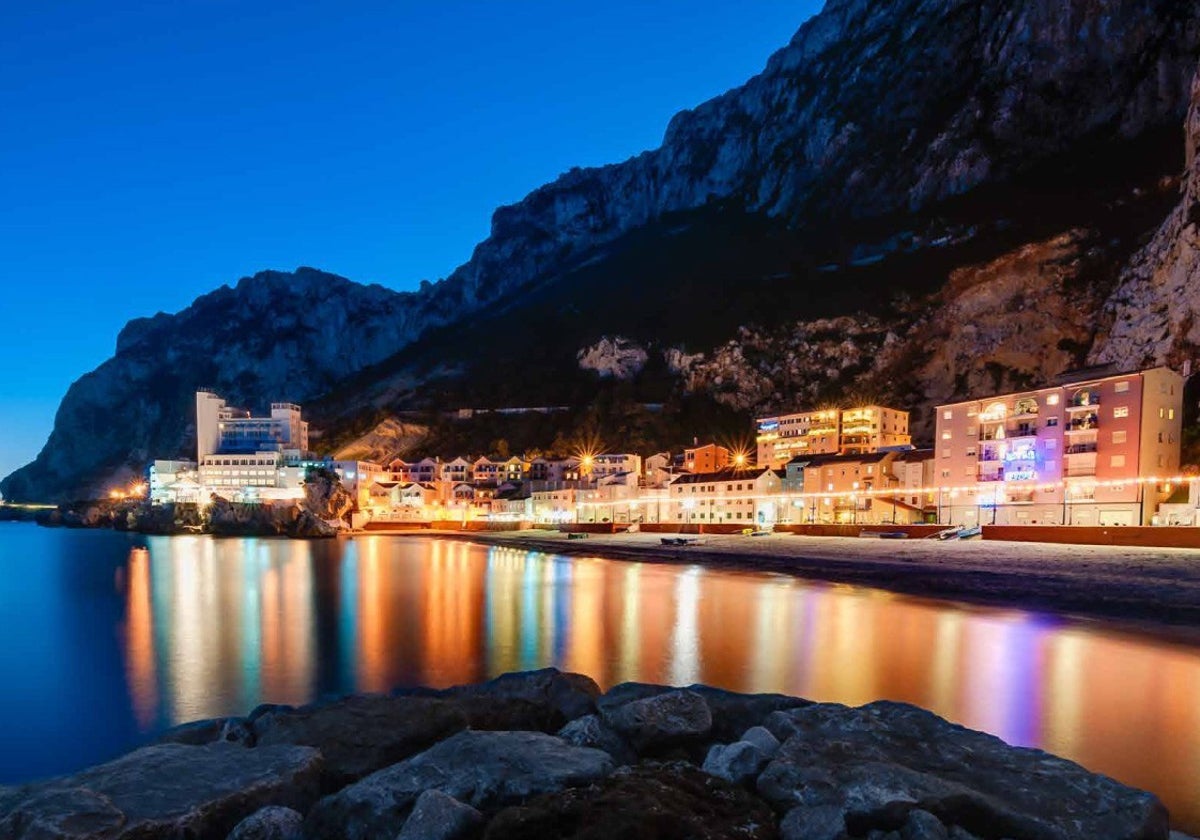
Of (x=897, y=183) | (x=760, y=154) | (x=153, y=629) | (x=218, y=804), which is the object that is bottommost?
(x=153, y=629)

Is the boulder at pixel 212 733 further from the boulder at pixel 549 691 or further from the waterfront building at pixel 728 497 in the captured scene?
the waterfront building at pixel 728 497

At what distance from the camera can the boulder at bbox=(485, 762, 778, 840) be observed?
4188 mm

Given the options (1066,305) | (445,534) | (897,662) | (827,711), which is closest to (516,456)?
(445,534)

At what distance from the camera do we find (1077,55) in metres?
111

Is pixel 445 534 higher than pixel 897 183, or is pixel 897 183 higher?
pixel 897 183

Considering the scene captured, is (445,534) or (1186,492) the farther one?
(445,534)

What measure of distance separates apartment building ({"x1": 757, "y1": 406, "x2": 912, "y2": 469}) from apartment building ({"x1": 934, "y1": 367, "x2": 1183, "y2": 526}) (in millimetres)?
23980

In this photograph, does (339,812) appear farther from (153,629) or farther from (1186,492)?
(1186,492)

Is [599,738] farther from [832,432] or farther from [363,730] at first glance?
[832,432]

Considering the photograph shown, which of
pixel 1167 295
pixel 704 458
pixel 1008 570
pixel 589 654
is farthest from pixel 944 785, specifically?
pixel 704 458

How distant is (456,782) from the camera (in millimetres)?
5191

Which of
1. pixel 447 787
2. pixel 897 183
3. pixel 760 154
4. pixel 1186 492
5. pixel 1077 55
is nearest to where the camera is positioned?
pixel 447 787

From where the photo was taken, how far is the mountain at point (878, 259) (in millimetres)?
90562

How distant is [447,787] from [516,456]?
370 ft
